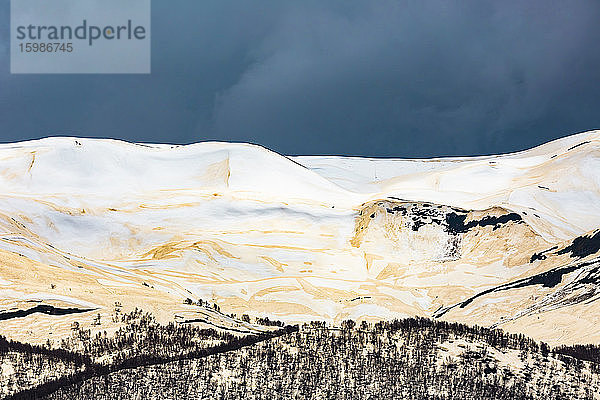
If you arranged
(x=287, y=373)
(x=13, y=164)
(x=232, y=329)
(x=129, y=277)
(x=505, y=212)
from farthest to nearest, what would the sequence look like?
(x=13, y=164) < (x=505, y=212) < (x=129, y=277) < (x=232, y=329) < (x=287, y=373)

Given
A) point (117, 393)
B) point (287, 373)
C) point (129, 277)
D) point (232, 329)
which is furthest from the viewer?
point (129, 277)

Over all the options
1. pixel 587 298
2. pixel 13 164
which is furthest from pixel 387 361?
pixel 13 164

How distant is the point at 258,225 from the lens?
271ft

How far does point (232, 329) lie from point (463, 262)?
123ft

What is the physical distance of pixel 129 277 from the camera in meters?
59.2

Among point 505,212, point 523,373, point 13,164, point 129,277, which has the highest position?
point 13,164

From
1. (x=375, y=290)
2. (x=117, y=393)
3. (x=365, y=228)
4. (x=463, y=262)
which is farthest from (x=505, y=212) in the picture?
(x=117, y=393)

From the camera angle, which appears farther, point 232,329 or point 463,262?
point 463,262

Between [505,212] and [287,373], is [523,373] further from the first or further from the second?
[505,212]

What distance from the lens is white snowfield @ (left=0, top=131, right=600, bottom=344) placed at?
200ft

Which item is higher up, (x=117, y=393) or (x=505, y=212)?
(x=505, y=212)

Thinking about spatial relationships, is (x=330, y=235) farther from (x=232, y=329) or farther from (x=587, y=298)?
(x=232, y=329)

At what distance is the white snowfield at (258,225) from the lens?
200ft

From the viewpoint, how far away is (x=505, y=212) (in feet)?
261
